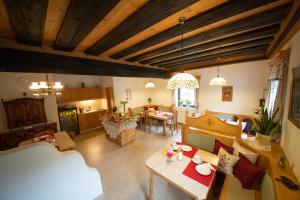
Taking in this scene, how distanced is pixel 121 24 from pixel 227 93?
4.06 m

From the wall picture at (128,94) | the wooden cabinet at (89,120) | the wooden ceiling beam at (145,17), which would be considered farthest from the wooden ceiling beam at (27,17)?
the wall picture at (128,94)

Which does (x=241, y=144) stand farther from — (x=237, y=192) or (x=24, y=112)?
(x=24, y=112)

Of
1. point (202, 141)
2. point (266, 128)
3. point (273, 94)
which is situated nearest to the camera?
point (266, 128)

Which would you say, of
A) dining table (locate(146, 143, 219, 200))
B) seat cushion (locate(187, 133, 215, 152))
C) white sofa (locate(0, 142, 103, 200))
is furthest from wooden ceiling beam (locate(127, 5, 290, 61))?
white sofa (locate(0, 142, 103, 200))

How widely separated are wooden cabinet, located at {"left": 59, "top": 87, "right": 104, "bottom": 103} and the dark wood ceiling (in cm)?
297

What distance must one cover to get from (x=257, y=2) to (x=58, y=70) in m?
2.90

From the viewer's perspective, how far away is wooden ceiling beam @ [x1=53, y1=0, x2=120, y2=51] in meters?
0.97

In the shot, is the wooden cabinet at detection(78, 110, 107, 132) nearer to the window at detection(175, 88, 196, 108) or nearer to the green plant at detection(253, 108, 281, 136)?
the window at detection(175, 88, 196, 108)

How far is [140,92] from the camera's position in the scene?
6.48 metres

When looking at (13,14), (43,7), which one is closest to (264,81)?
(43,7)

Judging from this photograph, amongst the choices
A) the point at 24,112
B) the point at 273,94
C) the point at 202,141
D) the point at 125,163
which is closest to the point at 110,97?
the point at 24,112

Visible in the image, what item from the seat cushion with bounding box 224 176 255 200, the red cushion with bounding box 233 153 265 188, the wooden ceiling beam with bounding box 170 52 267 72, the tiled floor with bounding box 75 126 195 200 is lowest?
the tiled floor with bounding box 75 126 195 200

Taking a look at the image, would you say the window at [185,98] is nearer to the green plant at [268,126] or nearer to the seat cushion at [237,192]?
the green plant at [268,126]

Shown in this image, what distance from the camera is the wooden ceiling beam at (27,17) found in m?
0.93
